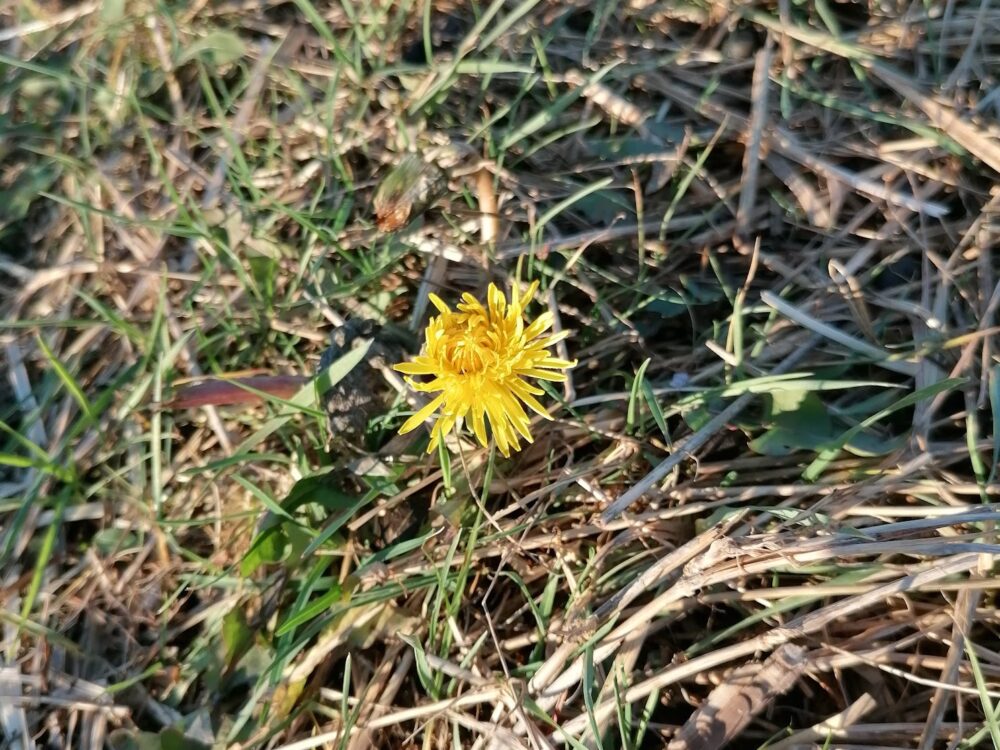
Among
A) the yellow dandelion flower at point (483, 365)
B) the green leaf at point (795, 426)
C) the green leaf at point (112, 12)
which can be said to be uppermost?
the green leaf at point (112, 12)

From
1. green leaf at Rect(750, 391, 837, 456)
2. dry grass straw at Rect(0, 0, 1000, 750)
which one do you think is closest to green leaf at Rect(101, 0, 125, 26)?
dry grass straw at Rect(0, 0, 1000, 750)

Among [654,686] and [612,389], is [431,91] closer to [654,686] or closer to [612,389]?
[612,389]

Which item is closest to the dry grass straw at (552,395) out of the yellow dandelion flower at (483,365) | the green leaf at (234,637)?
the green leaf at (234,637)

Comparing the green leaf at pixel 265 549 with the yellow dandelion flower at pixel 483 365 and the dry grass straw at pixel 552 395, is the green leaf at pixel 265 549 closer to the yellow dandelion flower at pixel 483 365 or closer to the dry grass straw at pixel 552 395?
the dry grass straw at pixel 552 395

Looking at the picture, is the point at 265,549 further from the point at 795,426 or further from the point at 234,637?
the point at 795,426

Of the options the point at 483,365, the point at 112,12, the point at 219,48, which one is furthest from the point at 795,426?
the point at 112,12

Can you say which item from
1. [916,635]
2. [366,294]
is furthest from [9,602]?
[916,635]

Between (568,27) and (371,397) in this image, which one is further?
(568,27)
